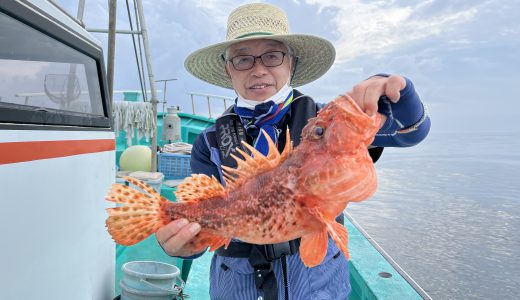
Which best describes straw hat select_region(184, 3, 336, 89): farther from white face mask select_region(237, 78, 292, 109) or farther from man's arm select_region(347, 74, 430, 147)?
man's arm select_region(347, 74, 430, 147)

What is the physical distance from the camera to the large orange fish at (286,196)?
5.05 feet

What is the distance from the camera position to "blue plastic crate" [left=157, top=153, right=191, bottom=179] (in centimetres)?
943

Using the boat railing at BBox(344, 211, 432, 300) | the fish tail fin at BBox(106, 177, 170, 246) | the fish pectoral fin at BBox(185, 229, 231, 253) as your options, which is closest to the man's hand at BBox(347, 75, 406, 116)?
the fish pectoral fin at BBox(185, 229, 231, 253)

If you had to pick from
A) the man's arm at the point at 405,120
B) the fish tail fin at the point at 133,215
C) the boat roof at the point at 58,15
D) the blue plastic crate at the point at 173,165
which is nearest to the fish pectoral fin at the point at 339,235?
the man's arm at the point at 405,120

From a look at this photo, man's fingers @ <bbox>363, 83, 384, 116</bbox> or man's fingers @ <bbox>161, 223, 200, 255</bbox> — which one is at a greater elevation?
man's fingers @ <bbox>363, 83, 384, 116</bbox>

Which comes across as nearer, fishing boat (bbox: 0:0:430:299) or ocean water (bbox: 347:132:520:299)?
fishing boat (bbox: 0:0:430:299)

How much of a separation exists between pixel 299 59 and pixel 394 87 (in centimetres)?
161

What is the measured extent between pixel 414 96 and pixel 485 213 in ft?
30.4

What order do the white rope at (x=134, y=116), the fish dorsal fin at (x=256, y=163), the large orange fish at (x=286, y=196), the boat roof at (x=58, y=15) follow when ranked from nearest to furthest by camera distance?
the large orange fish at (x=286, y=196) < the fish dorsal fin at (x=256, y=163) < the boat roof at (x=58, y=15) < the white rope at (x=134, y=116)

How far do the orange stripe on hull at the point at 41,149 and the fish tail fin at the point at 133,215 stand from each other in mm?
589

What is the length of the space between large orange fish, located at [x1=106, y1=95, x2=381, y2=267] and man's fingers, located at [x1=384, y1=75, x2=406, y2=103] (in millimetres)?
210

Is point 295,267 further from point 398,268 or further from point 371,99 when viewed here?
point 398,268

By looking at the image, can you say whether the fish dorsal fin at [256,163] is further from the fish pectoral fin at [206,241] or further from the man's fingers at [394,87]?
the man's fingers at [394,87]

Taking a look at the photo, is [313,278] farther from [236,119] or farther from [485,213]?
[485,213]
